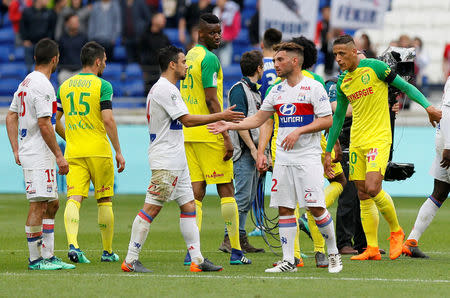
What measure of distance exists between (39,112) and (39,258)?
56.5 inches

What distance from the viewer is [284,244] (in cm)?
878

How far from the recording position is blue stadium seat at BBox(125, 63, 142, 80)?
68.6 feet

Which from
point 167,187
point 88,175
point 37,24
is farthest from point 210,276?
point 37,24

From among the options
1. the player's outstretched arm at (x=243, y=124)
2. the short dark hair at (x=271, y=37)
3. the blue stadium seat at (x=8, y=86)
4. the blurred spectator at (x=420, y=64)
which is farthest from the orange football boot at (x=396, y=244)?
the blue stadium seat at (x=8, y=86)

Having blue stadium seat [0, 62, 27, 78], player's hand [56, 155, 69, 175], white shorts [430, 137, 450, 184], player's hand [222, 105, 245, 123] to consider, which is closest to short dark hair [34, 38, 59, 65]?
player's hand [56, 155, 69, 175]

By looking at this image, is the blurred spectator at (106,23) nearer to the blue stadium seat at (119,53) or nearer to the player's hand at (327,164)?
the blue stadium seat at (119,53)

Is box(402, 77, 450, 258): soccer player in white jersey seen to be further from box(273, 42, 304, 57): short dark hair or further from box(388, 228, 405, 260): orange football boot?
box(273, 42, 304, 57): short dark hair

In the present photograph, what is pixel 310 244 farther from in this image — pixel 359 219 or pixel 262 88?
pixel 262 88

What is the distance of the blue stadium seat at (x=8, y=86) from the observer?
2137 centimetres

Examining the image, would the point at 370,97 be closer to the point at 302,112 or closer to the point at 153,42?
the point at 302,112

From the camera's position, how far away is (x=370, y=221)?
33.0 feet

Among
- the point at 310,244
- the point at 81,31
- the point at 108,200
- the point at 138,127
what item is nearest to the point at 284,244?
the point at 108,200

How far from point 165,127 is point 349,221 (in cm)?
328

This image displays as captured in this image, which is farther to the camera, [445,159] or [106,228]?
[106,228]
